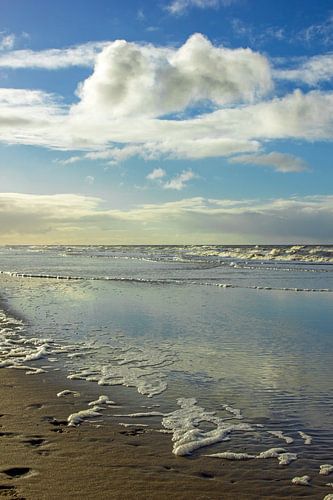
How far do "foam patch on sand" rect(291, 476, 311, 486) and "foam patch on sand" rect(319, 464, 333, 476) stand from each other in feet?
0.85

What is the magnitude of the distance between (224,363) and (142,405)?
3.69 metres

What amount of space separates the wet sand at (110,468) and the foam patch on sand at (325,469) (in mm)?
275

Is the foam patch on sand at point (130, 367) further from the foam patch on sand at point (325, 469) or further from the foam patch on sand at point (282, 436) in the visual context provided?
the foam patch on sand at point (325, 469)

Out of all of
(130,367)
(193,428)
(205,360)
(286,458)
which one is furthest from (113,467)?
(205,360)

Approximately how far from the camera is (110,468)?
21.0ft

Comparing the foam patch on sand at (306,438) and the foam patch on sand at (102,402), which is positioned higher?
the foam patch on sand at (102,402)

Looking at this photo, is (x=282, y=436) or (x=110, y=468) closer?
(x=110, y=468)

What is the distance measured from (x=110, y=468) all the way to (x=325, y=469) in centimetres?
284

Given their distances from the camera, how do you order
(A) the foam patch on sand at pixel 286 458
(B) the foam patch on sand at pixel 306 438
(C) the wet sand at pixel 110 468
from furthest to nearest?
(B) the foam patch on sand at pixel 306 438, (A) the foam patch on sand at pixel 286 458, (C) the wet sand at pixel 110 468

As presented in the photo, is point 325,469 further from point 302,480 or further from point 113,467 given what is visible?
point 113,467

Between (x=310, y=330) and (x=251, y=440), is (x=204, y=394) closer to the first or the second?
(x=251, y=440)

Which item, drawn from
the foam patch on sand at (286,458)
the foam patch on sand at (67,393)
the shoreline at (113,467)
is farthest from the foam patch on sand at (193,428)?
the foam patch on sand at (67,393)

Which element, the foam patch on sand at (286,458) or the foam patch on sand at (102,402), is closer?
the foam patch on sand at (286,458)

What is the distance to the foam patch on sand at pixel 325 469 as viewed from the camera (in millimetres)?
6418
